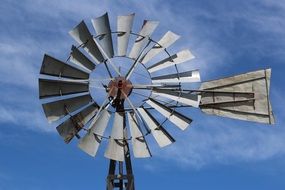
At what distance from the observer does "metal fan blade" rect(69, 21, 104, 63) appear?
1535 centimetres

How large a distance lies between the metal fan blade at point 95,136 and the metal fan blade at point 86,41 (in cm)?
135

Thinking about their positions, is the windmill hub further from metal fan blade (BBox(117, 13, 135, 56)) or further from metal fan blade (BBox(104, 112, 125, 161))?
metal fan blade (BBox(117, 13, 135, 56))

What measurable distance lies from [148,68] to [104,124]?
1827 millimetres

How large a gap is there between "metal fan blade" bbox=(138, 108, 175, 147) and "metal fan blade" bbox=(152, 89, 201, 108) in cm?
64

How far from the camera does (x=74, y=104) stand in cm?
1516

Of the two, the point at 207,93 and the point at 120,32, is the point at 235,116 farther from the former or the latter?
the point at 120,32

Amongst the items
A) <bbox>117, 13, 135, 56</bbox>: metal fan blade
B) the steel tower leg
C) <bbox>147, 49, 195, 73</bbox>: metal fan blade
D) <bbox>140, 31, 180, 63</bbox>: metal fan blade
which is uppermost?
<bbox>117, 13, 135, 56</bbox>: metal fan blade

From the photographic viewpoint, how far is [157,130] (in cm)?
1502

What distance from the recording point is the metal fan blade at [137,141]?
14.7 m

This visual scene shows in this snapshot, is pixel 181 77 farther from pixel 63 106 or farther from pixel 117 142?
pixel 63 106

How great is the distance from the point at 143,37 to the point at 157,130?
7.91 feet

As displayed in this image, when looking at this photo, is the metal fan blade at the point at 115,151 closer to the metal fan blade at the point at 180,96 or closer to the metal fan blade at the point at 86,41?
the metal fan blade at the point at 180,96

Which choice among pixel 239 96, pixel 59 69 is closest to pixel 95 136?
pixel 59 69

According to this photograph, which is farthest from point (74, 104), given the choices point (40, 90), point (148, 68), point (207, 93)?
point (207, 93)
